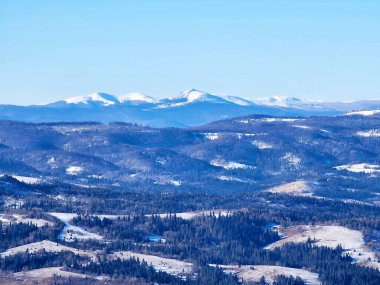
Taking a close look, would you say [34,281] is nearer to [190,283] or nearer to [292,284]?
[190,283]

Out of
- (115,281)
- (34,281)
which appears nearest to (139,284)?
(115,281)

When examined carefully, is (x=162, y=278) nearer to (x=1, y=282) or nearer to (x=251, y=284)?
(x=251, y=284)

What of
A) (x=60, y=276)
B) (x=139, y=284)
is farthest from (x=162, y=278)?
(x=60, y=276)

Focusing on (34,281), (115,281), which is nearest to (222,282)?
(115,281)

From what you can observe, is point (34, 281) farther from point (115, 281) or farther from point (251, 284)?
point (251, 284)

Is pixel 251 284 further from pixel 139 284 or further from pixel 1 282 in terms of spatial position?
pixel 1 282
